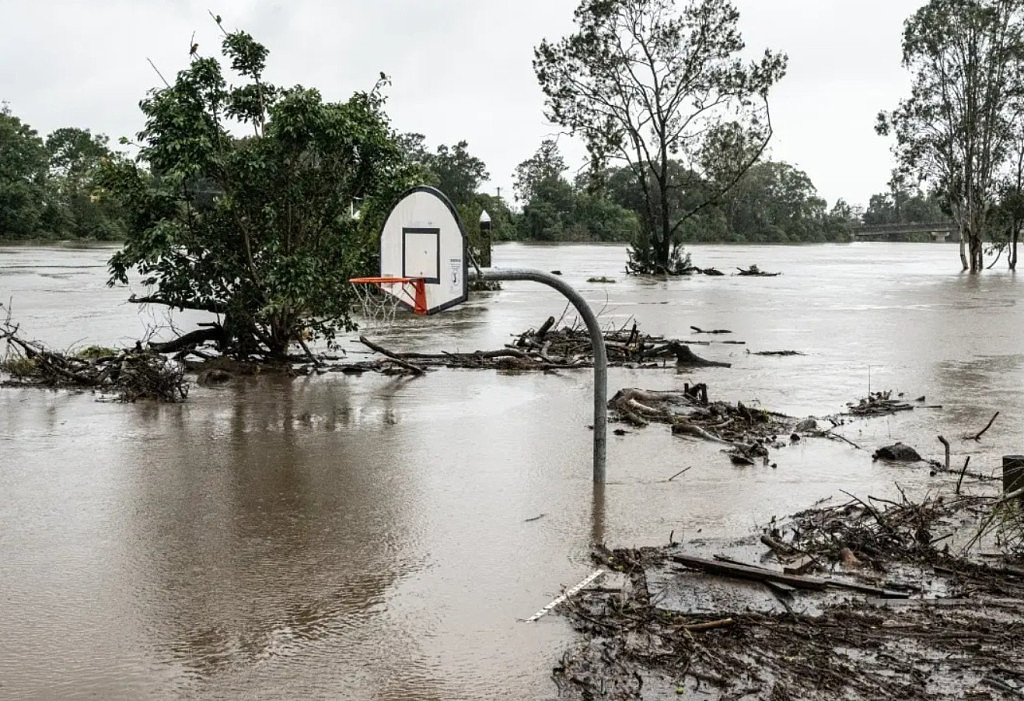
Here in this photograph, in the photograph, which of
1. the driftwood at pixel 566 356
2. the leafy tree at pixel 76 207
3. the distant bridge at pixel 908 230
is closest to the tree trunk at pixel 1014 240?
the driftwood at pixel 566 356

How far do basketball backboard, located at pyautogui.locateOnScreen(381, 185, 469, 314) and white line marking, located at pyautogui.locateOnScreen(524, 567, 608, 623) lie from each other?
2.58 metres

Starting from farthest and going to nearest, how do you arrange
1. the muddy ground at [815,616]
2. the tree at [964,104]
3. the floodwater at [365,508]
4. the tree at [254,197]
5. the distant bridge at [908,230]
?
the distant bridge at [908,230], the tree at [964,104], the tree at [254,197], the floodwater at [365,508], the muddy ground at [815,616]

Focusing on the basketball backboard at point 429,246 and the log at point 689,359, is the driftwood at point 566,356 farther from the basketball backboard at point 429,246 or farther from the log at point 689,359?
the basketball backboard at point 429,246

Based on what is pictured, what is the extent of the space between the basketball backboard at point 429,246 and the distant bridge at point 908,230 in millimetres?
121245

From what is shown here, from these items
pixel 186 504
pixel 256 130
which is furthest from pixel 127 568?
pixel 256 130

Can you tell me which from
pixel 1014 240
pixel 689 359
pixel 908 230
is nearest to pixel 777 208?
pixel 908 230

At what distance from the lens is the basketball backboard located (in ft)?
25.0

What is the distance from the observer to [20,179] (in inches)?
3688

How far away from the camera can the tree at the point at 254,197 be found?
1215cm

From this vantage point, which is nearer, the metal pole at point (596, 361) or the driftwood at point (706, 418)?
the metal pole at point (596, 361)

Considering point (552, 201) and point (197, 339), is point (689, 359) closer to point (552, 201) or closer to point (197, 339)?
point (197, 339)

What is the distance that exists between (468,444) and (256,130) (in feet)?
18.4

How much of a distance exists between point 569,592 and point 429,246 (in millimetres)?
3224

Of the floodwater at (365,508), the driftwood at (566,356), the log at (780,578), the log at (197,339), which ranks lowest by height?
the floodwater at (365,508)
